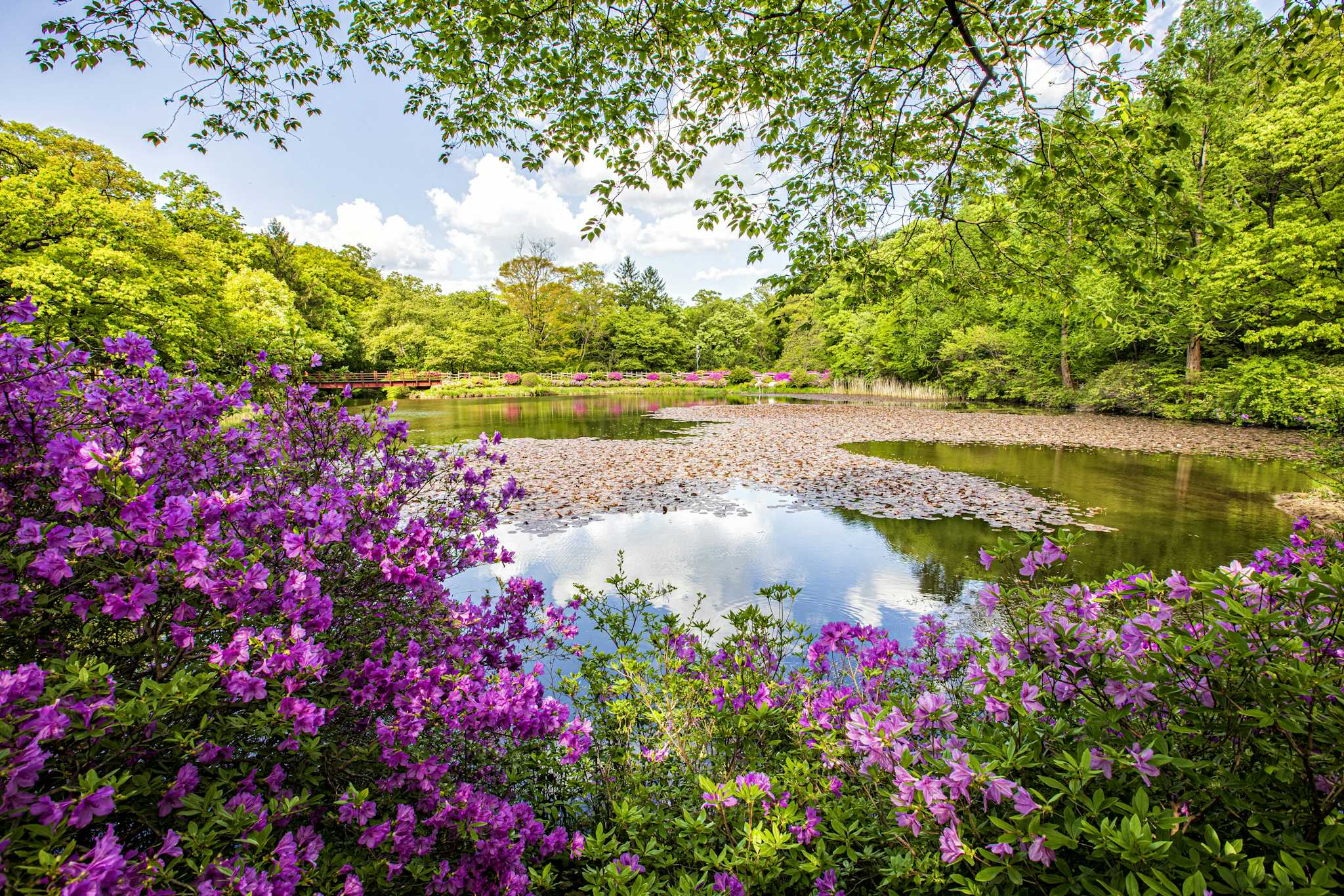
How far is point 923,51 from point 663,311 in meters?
56.1

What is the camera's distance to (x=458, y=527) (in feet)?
8.34

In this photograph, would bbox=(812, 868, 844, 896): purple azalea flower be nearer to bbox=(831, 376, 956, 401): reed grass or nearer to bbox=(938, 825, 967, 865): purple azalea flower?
bbox=(938, 825, 967, 865): purple azalea flower

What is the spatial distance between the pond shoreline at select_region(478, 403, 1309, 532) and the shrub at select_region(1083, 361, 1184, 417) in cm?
121

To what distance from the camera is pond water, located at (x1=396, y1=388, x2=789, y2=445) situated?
15820 millimetres

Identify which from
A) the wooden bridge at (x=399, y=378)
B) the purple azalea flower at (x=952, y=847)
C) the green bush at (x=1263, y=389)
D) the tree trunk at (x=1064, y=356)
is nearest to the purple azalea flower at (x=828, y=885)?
the purple azalea flower at (x=952, y=847)

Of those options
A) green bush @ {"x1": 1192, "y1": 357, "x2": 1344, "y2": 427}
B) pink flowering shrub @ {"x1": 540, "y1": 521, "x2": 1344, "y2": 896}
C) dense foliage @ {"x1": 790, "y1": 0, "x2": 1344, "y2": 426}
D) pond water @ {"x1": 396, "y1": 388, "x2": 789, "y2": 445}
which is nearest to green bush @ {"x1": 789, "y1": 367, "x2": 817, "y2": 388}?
dense foliage @ {"x1": 790, "y1": 0, "x2": 1344, "y2": 426}

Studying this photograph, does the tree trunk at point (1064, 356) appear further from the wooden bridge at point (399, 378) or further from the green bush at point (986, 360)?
the wooden bridge at point (399, 378)

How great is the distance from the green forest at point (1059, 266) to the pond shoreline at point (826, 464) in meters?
2.60

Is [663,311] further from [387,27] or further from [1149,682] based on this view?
[1149,682]

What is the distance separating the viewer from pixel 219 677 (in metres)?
1.27

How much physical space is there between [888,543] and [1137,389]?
761 inches

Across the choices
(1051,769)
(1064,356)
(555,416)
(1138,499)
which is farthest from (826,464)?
(1064,356)

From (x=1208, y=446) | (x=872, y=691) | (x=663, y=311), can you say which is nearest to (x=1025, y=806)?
(x=872, y=691)

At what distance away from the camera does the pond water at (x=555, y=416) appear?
1582 centimetres
